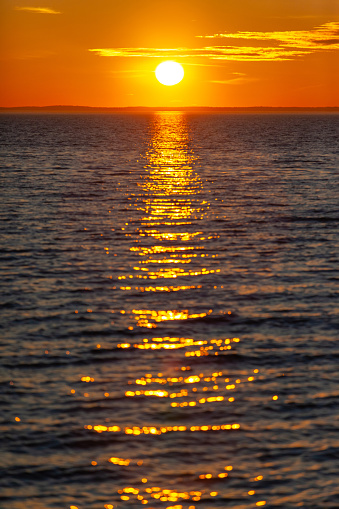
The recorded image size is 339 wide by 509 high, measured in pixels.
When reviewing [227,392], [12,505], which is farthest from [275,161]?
[12,505]

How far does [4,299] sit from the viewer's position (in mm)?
27375

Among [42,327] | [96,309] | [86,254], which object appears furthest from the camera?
[86,254]

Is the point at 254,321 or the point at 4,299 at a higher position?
the point at 4,299

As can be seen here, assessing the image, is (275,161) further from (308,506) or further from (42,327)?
(308,506)

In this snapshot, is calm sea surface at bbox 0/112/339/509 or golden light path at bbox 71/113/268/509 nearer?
golden light path at bbox 71/113/268/509

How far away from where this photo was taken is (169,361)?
20859mm

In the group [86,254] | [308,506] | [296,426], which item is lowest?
[308,506]

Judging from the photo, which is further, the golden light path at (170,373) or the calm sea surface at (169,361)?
the calm sea surface at (169,361)

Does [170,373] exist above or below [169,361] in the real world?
below

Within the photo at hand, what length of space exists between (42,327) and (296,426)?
406 inches

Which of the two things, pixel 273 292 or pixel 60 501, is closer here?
pixel 60 501

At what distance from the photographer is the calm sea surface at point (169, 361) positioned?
14.6 metres

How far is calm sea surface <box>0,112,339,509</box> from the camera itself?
47.9 feet

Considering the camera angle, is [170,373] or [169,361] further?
[169,361]
